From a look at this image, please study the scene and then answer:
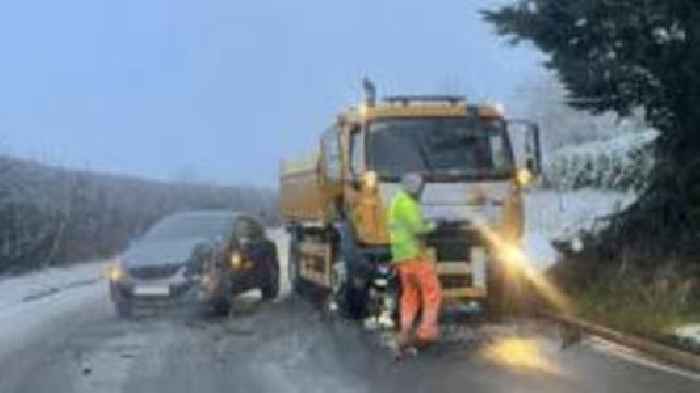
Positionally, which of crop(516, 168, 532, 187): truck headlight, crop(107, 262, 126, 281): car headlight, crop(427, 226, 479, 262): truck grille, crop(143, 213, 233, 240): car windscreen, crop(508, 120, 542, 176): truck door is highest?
crop(508, 120, 542, 176): truck door

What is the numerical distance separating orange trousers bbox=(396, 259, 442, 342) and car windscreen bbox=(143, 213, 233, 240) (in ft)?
22.6

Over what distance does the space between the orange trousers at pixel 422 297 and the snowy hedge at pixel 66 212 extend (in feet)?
63.1

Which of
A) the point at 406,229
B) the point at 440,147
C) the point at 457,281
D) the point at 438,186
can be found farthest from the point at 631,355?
the point at 440,147

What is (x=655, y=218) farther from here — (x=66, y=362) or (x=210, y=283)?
(x=66, y=362)

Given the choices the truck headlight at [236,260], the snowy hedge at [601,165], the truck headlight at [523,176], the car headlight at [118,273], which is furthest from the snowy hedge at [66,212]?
the truck headlight at [523,176]

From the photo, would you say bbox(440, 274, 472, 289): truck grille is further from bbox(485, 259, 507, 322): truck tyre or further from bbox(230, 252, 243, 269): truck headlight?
bbox(230, 252, 243, 269): truck headlight

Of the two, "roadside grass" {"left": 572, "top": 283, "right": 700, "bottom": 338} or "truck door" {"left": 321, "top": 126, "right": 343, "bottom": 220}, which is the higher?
"truck door" {"left": 321, "top": 126, "right": 343, "bottom": 220}

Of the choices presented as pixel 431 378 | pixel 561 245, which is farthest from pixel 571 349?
pixel 561 245

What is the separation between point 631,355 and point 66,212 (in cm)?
2618

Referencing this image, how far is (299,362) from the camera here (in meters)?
17.0

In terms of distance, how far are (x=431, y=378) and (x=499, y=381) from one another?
2.51 ft

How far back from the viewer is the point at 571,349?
17.6m

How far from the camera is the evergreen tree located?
20.3 metres

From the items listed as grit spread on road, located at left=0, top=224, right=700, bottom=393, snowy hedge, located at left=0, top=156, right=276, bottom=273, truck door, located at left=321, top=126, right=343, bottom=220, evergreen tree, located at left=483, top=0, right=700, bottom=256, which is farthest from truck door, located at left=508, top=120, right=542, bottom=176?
snowy hedge, located at left=0, top=156, right=276, bottom=273
